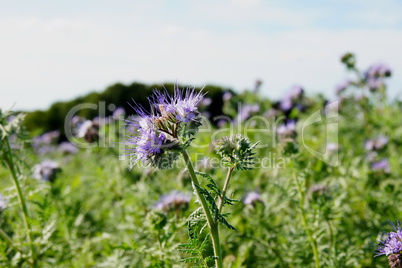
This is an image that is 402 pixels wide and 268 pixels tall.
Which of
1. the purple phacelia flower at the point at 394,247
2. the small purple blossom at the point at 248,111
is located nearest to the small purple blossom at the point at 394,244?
the purple phacelia flower at the point at 394,247

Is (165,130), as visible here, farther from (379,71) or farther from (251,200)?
(379,71)

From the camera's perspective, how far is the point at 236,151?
1853 mm

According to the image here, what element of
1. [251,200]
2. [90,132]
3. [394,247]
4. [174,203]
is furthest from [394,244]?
[90,132]

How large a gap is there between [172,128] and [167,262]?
1.08 metres

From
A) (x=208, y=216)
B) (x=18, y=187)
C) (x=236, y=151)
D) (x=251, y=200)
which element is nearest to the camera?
(x=208, y=216)

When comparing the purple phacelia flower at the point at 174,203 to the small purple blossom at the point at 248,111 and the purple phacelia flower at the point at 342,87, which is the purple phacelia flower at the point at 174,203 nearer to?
the small purple blossom at the point at 248,111

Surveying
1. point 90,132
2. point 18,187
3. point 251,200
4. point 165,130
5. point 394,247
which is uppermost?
point 165,130

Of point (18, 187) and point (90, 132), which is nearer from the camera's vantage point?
point (18, 187)

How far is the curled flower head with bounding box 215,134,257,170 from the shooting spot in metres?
1.83

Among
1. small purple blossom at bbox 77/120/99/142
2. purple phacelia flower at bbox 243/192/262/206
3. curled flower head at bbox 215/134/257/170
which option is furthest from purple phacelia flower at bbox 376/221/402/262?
small purple blossom at bbox 77/120/99/142

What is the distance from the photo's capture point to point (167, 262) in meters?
2.53

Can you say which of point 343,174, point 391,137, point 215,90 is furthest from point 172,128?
point 215,90

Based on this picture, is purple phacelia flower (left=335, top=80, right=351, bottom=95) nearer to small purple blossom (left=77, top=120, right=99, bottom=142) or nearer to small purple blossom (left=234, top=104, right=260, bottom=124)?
small purple blossom (left=234, top=104, right=260, bottom=124)

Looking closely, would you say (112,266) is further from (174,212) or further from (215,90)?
(215,90)
